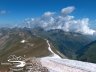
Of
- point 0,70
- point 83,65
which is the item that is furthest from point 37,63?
point 83,65

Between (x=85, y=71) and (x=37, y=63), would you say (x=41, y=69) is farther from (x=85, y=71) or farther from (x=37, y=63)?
(x=85, y=71)

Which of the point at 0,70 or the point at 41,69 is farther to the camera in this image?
the point at 0,70

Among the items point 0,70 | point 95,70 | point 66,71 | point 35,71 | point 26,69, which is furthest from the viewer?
point 0,70

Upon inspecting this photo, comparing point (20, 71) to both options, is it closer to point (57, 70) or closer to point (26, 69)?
point (26, 69)

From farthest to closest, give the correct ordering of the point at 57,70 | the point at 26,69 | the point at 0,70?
the point at 0,70 → the point at 26,69 → the point at 57,70

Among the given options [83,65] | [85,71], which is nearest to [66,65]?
[83,65]

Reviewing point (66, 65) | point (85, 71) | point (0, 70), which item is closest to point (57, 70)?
point (66, 65)

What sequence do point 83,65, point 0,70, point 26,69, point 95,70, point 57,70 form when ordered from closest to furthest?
point 95,70, point 83,65, point 57,70, point 26,69, point 0,70

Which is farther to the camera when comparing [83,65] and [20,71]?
[20,71]

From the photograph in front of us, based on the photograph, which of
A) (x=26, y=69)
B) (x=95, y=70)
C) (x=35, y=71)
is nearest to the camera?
(x=95, y=70)
